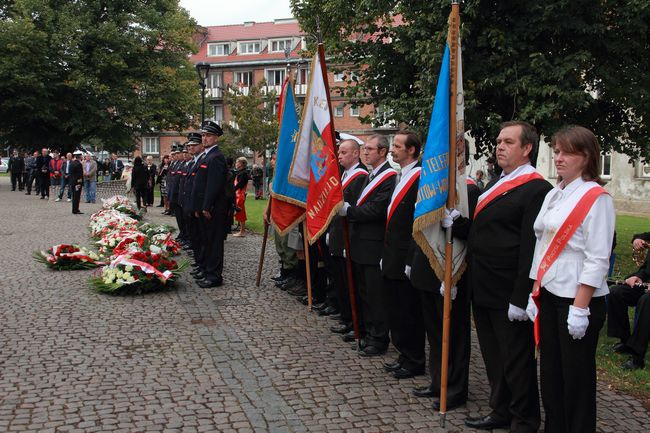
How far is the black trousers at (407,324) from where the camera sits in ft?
19.1

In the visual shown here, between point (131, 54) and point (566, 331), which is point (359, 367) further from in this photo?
point (131, 54)

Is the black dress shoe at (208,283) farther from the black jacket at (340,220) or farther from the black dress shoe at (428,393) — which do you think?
the black dress shoe at (428,393)

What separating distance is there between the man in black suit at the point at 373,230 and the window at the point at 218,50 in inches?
2744

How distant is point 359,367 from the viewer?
6047 millimetres

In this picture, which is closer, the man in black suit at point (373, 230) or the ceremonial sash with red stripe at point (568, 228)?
the ceremonial sash with red stripe at point (568, 228)

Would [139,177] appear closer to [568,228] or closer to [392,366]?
[392,366]

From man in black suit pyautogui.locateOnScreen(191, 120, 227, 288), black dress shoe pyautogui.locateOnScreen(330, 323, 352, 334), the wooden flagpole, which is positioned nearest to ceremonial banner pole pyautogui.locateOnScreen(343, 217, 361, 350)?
the wooden flagpole

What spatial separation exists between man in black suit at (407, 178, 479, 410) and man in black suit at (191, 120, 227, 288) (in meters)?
5.08

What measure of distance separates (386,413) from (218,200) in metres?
5.70

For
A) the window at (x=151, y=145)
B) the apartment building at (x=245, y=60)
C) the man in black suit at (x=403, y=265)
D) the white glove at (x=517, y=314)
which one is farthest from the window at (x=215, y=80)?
the white glove at (x=517, y=314)

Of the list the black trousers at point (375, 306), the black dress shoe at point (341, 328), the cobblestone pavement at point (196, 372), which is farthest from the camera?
the black dress shoe at point (341, 328)

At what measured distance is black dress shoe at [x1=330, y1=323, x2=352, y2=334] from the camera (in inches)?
286

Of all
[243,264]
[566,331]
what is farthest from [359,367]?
[243,264]

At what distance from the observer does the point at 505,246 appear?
4.35 meters
